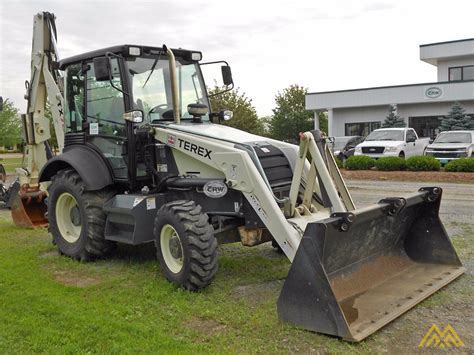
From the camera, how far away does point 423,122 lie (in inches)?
1390

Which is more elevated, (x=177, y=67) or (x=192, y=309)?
(x=177, y=67)

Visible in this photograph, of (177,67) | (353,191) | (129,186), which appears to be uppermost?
(177,67)

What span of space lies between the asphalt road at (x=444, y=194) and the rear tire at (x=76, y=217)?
6.11 m

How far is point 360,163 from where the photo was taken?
20406 mm

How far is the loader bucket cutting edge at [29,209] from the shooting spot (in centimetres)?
929

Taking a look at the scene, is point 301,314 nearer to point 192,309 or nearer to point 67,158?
point 192,309

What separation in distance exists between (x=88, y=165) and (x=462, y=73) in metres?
35.2

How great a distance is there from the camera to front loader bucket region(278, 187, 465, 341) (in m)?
4.40

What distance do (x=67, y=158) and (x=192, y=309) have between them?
10.1ft

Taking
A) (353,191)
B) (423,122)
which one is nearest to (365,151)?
(353,191)

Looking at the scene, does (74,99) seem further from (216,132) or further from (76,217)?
(216,132)

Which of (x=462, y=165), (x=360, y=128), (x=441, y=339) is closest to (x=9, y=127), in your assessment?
(x=360, y=128)

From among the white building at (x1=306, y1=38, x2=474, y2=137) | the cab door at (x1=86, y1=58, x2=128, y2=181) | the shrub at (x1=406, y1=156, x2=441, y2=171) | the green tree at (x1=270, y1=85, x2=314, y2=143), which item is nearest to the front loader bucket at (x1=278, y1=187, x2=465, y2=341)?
the cab door at (x1=86, y1=58, x2=128, y2=181)

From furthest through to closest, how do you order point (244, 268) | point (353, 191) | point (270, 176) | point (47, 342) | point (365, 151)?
point (365, 151)
point (353, 191)
point (244, 268)
point (270, 176)
point (47, 342)
